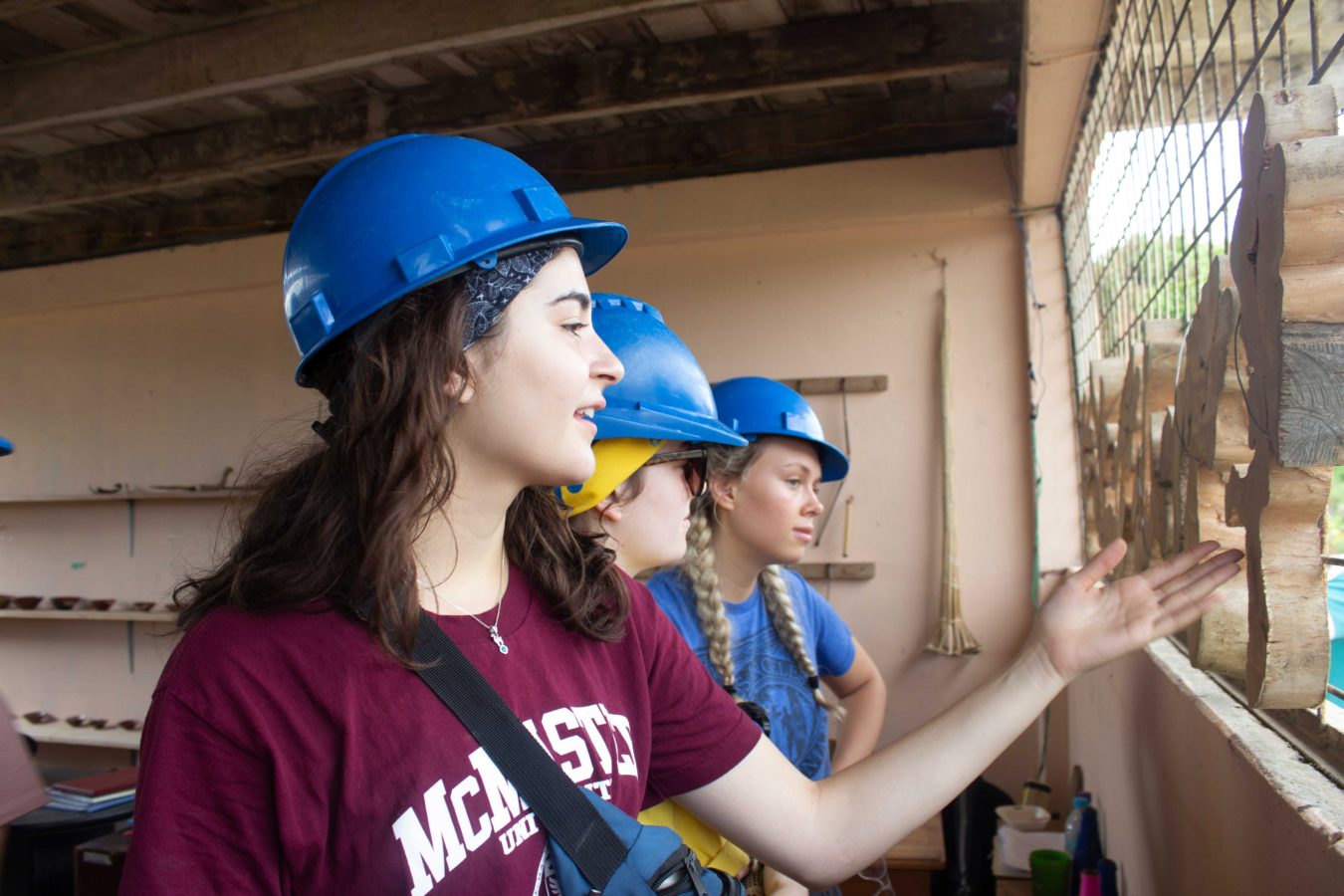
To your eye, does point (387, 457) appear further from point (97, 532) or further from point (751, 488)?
point (97, 532)

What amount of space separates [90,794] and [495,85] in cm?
330

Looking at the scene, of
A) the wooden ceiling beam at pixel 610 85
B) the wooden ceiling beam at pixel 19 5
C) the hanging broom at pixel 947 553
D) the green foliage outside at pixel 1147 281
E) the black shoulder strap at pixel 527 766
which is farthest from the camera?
the hanging broom at pixel 947 553

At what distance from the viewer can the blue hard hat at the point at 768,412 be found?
2826 mm

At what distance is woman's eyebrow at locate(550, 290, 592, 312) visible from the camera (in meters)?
1.18

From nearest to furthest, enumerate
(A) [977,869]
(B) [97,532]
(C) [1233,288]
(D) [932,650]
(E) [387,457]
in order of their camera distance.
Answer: (E) [387,457] → (C) [1233,288] → (A) [977,869] → (D) [932,650] → (B) [97,532]

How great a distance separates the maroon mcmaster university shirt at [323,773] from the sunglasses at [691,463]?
3.21 ft

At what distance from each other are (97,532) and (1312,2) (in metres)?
6.69

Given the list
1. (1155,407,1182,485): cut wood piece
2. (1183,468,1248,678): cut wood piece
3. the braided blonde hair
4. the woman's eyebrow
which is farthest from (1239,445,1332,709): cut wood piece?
the braided blonde hair

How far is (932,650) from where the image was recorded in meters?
4.56

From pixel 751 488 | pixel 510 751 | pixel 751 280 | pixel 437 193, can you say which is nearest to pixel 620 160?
pixel 751 280

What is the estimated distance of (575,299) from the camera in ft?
3.91

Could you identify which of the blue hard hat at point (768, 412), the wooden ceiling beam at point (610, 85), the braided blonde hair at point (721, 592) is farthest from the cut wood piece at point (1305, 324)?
the wooden ceiling beam at point (610, 85)

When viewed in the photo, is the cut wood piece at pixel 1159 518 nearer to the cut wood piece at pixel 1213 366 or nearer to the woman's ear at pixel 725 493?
the cut wood piece at pixel 1213 366

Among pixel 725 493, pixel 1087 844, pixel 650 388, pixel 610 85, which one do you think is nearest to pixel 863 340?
pixel 610 85
